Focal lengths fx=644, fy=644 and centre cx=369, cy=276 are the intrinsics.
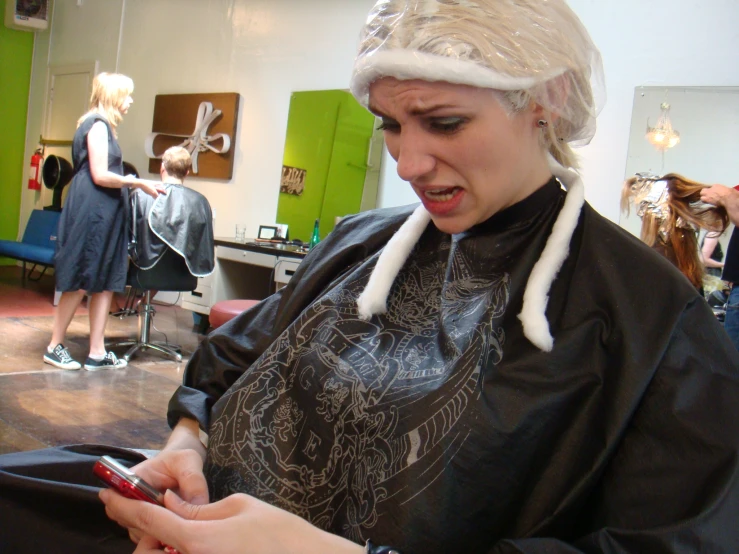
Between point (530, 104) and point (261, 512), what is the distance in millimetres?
649

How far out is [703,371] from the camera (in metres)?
0.76

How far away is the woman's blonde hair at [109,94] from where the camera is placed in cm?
360

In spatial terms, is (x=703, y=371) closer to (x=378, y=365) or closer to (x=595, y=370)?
(x=595, y=370)

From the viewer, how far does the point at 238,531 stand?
29.5 inches

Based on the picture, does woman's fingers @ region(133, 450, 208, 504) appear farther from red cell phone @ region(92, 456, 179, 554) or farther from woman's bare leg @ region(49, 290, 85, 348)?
woman's bare leg @ region(49, 290, 85, 348)

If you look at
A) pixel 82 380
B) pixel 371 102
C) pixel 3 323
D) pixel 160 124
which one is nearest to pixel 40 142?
pixel 160 124

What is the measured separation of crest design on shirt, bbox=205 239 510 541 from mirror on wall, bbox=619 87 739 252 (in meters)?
2.70

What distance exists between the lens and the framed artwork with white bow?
571cm

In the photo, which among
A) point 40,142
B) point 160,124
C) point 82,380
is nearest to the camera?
point 82,380

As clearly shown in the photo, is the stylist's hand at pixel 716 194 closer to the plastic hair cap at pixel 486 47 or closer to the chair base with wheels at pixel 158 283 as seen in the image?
the plastic hair cap at pixel 486 47

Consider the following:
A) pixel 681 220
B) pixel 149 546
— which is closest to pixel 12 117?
pixel 681 220

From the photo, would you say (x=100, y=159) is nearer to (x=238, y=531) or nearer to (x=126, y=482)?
(x=126, y=482)

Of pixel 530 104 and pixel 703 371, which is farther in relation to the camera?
pixel 530 104

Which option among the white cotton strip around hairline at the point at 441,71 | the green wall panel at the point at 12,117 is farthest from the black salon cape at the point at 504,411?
the green wall panel at the point at 12,117
